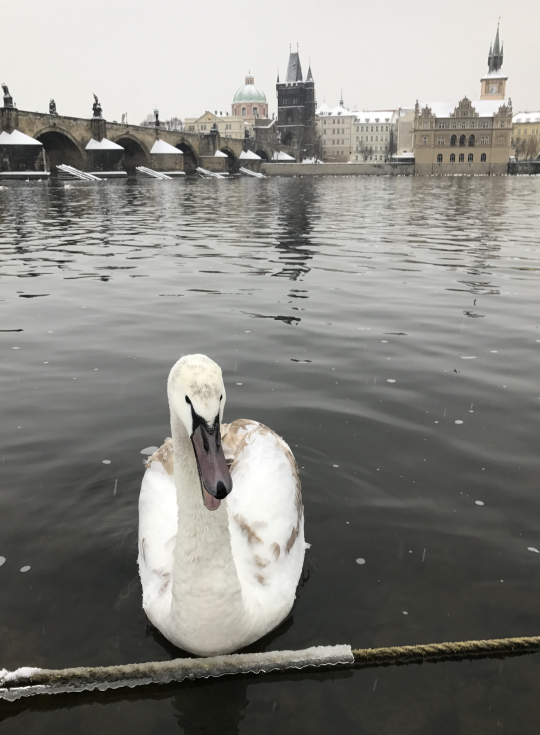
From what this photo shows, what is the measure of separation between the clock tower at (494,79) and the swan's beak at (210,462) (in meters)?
132

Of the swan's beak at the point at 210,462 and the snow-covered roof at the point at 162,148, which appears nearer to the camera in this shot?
the swan's beak at the point at 210,462

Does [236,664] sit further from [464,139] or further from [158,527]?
[464,139]

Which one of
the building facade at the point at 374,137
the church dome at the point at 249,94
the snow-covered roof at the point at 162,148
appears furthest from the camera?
the church dome at the point at 249,94

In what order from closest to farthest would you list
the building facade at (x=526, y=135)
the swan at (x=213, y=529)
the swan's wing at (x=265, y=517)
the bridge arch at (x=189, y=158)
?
the swan at (x=213, y=529)
the swan's wing at (x=265, y=517)
the bridge arch at (x=189, y=158)
the building facade at (x=526, y=135)

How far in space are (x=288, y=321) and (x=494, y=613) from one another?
561 centimetres

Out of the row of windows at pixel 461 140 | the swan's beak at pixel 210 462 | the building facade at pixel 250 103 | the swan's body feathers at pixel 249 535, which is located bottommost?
the swan's body feathers at pixel 249 535

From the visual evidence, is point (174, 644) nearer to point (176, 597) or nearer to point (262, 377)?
point (176, 597)

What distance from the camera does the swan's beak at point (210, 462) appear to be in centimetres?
231

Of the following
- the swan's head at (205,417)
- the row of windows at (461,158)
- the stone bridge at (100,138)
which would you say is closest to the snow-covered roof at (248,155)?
the stone bridge at (100,138)

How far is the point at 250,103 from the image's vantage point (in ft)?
502

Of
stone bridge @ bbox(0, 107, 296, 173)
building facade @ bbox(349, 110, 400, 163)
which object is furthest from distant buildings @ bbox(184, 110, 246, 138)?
stone bridge @ bbox(0, 107, 296, 173)

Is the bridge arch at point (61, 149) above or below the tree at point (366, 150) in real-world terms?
below

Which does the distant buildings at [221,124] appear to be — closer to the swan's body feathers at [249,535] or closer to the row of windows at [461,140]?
the row of windows at [461,140]

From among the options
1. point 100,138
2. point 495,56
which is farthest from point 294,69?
point 100,138
